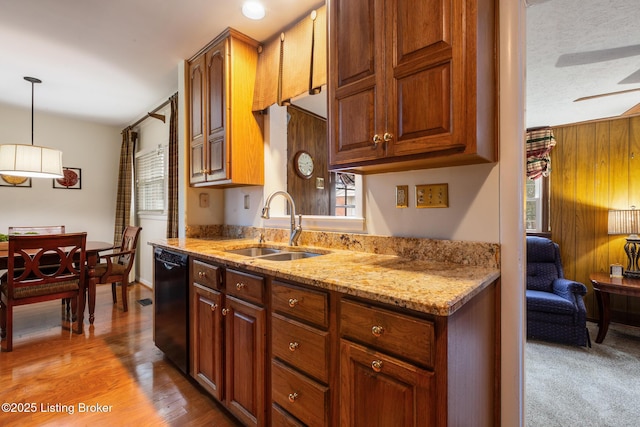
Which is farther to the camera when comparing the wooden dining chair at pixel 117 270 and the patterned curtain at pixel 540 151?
the patterned curtain at pixel 540 151

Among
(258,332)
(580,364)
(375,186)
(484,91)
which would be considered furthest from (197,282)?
(580,364)

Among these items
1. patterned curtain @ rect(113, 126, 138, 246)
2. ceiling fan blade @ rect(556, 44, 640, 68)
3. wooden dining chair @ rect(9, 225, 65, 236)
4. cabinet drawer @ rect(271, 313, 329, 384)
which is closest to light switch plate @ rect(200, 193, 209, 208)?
cabinet drawer @ rect(271, 313, 329, 384)

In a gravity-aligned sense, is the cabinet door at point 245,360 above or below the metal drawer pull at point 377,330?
below

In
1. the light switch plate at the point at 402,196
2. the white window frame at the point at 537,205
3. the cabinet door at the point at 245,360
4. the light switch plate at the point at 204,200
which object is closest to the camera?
the cabinet door at the point at 245,360

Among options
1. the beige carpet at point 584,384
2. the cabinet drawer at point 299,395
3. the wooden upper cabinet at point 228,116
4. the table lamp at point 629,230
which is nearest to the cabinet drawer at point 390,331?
the cabinet drawer at point 299,395

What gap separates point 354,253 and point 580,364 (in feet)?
6.87

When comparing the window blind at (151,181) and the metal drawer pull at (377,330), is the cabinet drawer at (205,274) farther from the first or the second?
the window blind at (151,181)

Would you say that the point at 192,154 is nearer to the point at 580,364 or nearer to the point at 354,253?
the point at 354,253

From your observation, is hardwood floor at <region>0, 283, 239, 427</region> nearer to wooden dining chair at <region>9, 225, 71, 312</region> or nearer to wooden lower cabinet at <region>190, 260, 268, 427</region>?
wooden lower cabinet at <region>190, 260, 268, 427</region>

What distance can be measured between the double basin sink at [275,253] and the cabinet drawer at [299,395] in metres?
0.65

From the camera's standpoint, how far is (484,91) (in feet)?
3.58

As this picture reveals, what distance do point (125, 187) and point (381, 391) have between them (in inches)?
190

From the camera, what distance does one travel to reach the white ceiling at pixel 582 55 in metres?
1.65

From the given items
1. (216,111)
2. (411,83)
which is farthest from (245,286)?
(216,111)
